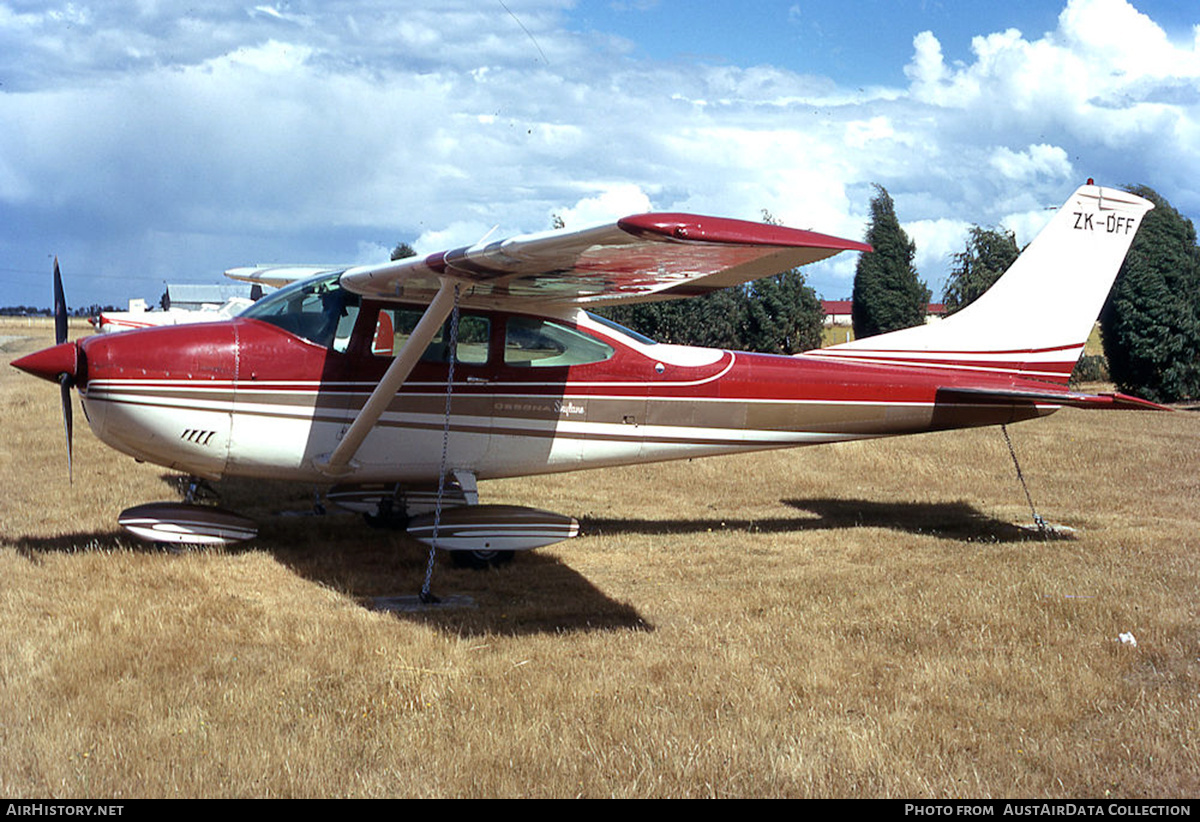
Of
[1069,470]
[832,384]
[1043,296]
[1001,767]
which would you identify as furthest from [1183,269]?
[1001,767]

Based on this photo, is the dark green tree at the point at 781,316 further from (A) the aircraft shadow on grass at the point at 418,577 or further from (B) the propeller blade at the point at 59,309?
(B) the propeller blade at the point at 59,309

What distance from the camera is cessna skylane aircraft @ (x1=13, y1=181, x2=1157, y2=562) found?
24.5ft

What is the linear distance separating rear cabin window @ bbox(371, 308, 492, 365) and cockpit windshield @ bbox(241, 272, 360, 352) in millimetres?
257

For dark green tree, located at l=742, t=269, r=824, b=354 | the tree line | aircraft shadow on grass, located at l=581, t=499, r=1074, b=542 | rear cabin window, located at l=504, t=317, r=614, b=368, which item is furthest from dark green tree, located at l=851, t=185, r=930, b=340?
rear cabin window, located at l=504, t=317, r=614, b=368

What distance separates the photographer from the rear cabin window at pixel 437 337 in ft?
27.0

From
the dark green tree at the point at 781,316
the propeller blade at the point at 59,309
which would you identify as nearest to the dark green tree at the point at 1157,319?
the dark green tree at the point at 781,316

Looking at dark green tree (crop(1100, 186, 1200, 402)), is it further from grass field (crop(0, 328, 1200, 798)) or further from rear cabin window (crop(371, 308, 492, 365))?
rear cabin window (crop(371, 308, 492, 365))

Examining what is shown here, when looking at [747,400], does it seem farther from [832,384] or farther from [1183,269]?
[1183,269]

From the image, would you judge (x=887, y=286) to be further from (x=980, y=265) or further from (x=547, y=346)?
(x=547, y=346)

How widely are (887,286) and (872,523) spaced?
25.1 m

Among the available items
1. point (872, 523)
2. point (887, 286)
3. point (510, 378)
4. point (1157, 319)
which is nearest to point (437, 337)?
point (510, 378)

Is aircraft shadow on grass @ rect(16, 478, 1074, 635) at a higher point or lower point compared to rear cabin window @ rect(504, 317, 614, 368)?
lower

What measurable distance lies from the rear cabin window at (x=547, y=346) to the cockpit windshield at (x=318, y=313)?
1.37 meters

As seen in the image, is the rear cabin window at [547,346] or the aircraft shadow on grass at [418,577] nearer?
the aircraft shadow on grass at [418,577]
